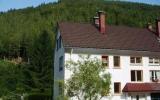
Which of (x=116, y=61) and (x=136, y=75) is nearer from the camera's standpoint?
(x=116, y=61)

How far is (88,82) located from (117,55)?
11.8 meters

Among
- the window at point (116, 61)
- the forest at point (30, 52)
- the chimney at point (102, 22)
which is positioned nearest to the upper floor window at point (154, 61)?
the window at point (116, 61)

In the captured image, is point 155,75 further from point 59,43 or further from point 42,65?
point 42,65

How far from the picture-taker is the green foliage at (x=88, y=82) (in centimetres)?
3753

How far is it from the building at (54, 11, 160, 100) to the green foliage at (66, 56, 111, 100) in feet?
21.2

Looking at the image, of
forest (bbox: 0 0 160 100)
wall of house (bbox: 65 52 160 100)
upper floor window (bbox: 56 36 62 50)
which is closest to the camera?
wall of house (bbox: 65 52 160 100)

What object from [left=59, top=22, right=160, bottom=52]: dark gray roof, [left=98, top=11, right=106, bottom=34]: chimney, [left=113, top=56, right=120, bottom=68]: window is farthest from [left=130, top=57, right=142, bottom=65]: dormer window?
[left=98, top=11, right=106, bottom=34]: chimney

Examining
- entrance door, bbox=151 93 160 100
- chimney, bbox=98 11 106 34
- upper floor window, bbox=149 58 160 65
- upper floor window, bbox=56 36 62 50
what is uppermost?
chimney, bbox=98 11 106 34

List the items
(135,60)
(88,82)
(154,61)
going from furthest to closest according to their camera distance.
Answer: (154,61) → (135,60) → (88,82)

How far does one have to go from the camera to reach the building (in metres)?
46.6

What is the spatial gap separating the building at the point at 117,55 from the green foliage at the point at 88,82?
6.48m

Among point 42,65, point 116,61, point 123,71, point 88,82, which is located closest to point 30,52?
point 42,65

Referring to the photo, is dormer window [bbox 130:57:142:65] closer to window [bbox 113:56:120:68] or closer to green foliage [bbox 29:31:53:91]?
window [bbox 113:56:120:68]

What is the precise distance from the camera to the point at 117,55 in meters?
48.3
